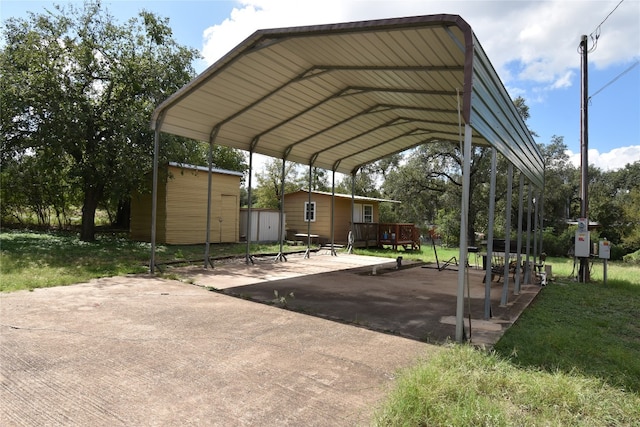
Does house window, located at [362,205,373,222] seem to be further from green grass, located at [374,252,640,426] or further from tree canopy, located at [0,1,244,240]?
green grass, located at [374,252,640,426]

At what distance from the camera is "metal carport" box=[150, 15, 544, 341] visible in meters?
4.52

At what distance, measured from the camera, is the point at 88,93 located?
13750 mm

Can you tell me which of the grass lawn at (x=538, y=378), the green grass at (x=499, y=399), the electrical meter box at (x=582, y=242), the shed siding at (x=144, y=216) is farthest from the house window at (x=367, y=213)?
the green grass at (x=499, y=399)

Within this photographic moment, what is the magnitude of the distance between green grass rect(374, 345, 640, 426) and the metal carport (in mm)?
940

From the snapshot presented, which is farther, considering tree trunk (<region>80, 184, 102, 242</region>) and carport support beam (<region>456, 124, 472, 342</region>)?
tree trunk (<region>80, 184, 102, 242</region>)

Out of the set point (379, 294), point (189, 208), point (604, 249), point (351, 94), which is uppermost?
point (351, 94)

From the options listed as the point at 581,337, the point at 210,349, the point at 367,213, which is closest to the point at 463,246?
the point at 581,337

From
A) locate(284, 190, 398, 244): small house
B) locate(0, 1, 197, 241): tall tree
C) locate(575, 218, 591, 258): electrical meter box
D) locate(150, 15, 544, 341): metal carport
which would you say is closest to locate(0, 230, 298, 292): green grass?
locate(150, 15, 544, 341): metal carport

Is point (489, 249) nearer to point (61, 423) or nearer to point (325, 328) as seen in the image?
point (325, 328)

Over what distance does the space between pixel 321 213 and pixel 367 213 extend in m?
3.45

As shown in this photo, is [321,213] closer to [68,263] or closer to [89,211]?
[89,211]

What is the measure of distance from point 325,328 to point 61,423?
2.71 metres

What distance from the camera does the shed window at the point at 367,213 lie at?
21672 millimetres

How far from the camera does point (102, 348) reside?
11.5 ft
